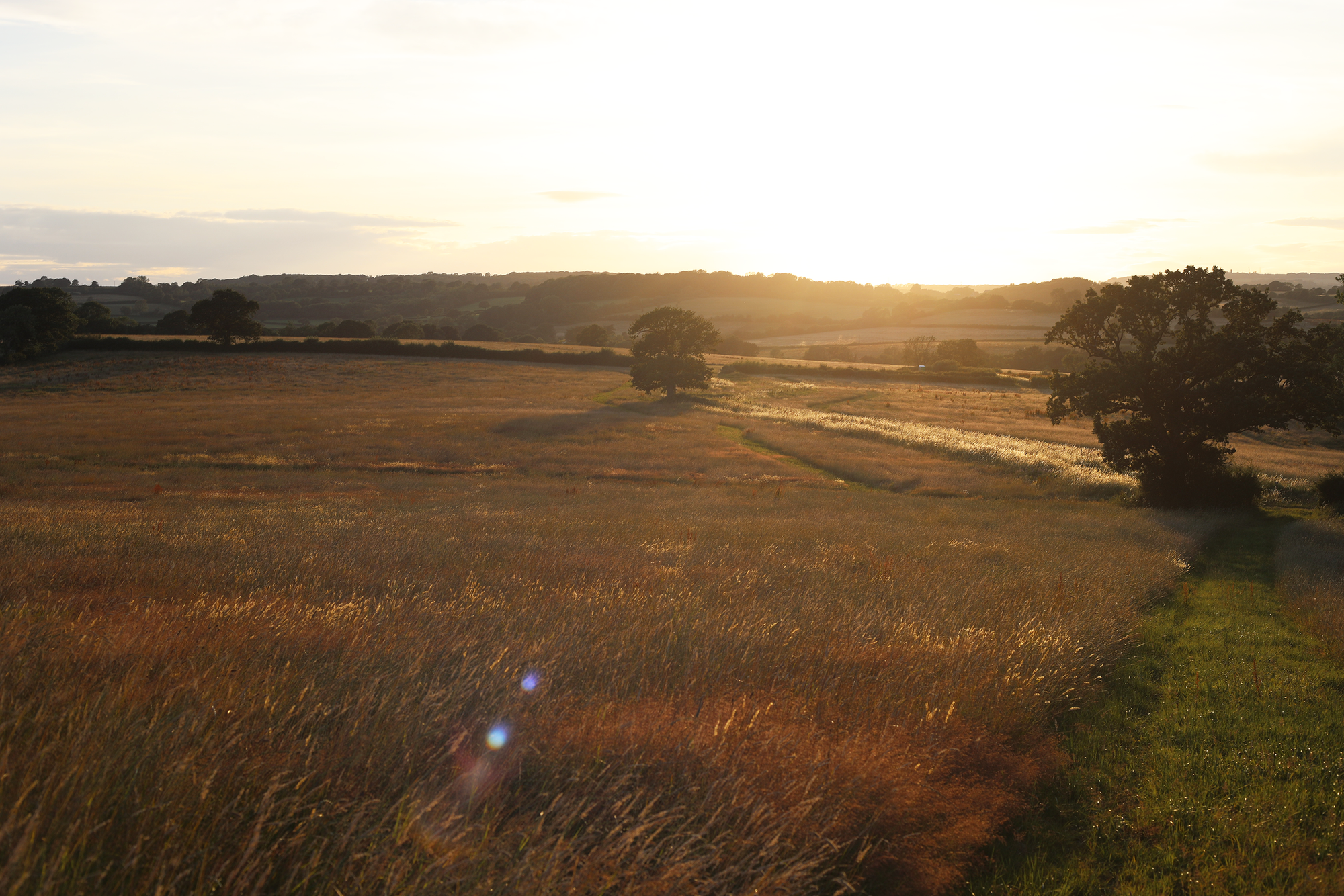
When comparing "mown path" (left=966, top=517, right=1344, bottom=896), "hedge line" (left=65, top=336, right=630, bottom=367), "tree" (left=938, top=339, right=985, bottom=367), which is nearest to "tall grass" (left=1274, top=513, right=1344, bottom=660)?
"mown path" (left=966, top=517, right=1344, bottom=896)

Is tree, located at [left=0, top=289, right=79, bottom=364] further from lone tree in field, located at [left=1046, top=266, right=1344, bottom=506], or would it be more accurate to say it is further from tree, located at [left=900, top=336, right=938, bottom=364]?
tree, located at [left=900, top=336, right=938, bottom=364]

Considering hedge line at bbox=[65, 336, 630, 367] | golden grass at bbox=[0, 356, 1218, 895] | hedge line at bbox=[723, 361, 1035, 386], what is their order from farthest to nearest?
hedge line at bbox=[723, 361, 1035, 386] → hedge line at bbox=[65, 336, 630, 367] → golden grass at bbox=[0, 356, 1218, 895]

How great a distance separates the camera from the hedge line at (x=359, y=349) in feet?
297

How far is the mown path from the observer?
5.43 meters

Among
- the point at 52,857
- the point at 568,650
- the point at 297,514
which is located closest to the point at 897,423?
the point at 297,514

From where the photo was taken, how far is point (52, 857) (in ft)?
10.9

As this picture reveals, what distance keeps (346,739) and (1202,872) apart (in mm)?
6111

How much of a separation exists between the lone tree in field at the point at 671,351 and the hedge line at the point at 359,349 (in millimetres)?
26944

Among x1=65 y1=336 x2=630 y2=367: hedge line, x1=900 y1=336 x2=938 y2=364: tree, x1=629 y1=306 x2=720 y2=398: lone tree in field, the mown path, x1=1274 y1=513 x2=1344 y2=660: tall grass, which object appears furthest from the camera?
x1=900 y1=336 x2=938 y2=364: tree

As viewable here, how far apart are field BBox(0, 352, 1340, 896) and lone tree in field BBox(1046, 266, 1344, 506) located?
8.46 m

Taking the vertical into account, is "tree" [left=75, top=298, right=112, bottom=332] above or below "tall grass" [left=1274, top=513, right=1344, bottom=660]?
above

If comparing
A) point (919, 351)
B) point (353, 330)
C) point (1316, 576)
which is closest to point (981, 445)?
point (1316, 576)

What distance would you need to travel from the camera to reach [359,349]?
99.8 m

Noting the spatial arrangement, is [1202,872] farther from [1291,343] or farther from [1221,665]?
[1291,343]
